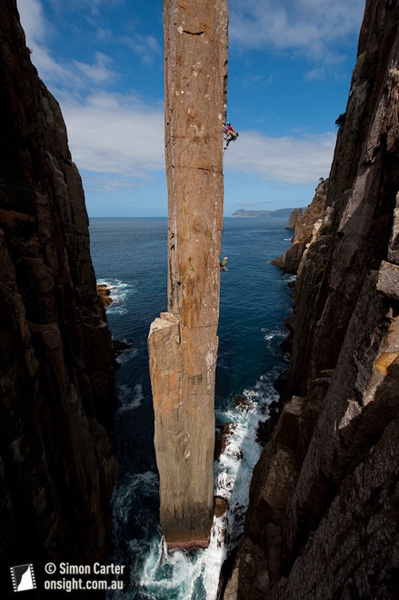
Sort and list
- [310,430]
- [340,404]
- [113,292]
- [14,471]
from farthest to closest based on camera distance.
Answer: [113,292]
[310,430]
[14,471]
[340,404]

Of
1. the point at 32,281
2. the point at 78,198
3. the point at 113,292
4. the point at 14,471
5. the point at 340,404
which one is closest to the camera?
the point at 340,404

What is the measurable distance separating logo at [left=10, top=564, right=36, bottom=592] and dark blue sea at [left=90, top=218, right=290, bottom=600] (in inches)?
288

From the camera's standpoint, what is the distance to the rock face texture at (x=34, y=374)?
7.27 metres

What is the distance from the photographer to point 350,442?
4922 mm

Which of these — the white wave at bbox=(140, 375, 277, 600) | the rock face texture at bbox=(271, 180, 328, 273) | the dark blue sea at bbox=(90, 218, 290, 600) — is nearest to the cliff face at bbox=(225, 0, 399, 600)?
the white wave at bbox=(140, 375, 277, 600)

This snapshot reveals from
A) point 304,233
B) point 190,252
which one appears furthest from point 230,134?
point 304,233

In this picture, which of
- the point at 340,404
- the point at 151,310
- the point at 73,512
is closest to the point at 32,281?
the point at 73,512

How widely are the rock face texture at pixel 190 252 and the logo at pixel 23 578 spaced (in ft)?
15.6

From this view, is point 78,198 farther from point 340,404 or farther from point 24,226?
point 340,404

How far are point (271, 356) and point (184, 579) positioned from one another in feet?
68.5

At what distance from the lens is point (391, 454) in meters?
3.63

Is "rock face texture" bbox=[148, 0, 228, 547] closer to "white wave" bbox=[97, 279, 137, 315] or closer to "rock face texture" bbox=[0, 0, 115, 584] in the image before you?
"rock face texture" bbox=[0, 0, 115, 584]

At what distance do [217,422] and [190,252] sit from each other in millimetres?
16526

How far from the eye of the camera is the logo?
6805mm
